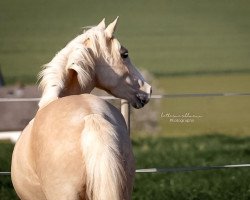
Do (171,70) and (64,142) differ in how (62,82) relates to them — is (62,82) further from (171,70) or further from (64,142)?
(171,70)

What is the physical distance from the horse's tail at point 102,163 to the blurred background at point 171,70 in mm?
3839

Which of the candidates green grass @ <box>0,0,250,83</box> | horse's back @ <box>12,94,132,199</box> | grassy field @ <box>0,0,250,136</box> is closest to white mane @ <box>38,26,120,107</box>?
horse's back @ <box>12,94,132,199</box>

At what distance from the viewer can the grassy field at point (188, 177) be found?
6.95 meters

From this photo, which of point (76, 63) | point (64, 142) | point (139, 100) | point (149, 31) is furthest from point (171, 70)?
point (64, 142)

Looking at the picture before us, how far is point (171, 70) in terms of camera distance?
26.4 m

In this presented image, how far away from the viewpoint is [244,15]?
3250cm

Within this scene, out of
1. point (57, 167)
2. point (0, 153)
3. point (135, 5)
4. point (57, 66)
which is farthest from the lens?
point (135, 5)

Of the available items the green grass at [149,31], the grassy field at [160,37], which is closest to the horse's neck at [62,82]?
the grassy field at [160,37]

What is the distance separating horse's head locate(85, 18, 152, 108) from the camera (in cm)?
436

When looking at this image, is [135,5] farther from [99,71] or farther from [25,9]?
[99,71]

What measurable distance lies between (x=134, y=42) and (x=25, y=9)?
5403 millimetres

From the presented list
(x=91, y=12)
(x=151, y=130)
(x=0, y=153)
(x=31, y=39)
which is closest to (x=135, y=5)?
(x=91, y=12)

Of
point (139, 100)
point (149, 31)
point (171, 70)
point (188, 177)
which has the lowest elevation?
point (171, 70)

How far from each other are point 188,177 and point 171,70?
18.7m
